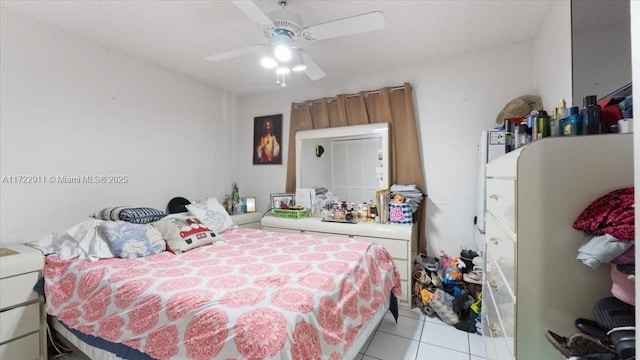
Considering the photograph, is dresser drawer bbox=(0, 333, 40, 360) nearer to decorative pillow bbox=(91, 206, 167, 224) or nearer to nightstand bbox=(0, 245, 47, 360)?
nightstand bbox=(0, 245, 47, 360)

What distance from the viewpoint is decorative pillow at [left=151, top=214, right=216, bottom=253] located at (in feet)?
7.30

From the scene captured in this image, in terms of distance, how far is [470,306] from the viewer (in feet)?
7.77

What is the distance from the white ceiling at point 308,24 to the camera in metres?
1.99

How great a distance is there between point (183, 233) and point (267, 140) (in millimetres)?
1946

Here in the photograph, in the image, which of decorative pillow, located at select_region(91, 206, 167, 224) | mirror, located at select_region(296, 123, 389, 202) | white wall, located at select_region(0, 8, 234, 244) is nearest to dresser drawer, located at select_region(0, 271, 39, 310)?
white wall, located at select_region(0, 8, 234, 244)

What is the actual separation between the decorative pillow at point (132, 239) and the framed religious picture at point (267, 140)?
193 cm

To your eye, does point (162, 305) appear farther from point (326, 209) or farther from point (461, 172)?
point (461, 172)

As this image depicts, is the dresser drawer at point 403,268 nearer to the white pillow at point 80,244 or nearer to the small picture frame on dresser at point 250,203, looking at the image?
the small picture frame on dresser at point 250,203

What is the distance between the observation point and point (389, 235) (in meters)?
2.68

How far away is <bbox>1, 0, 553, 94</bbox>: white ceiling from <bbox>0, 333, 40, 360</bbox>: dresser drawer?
7.48ft

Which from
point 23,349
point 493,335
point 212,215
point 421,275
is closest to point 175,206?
point 212,215

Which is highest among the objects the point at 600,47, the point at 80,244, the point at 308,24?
the point at 308,24

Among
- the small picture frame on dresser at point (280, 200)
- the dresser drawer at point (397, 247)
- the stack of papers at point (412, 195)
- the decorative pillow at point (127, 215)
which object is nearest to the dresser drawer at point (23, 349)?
the decorative pillow at point (127, 215)

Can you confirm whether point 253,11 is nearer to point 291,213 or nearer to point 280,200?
point 291,213
